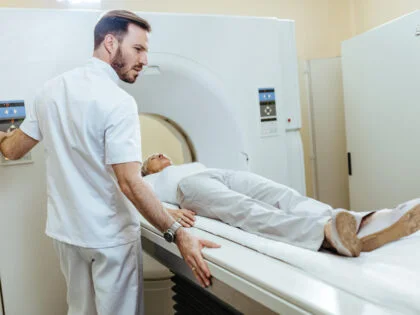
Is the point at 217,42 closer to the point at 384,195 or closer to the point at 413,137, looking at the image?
the point at 413,137

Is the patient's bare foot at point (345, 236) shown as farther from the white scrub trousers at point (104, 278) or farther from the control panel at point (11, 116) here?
the control panel at point (11, 116)

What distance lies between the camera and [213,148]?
223cm

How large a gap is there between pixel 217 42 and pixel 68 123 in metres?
1.11

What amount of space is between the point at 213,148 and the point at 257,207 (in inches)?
31.7

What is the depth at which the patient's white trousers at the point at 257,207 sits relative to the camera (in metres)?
1.27

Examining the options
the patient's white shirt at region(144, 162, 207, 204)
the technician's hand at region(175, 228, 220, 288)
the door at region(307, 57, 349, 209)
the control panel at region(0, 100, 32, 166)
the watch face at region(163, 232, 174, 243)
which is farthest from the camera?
the door at region(307, 57, 349, 209)

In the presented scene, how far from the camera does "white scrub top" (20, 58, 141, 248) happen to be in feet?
4.21

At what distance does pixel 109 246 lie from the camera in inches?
52.8

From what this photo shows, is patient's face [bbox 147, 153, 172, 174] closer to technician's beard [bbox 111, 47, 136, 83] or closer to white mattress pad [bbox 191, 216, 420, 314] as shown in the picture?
technician's beard [bbox 111, 47, 136, 83]

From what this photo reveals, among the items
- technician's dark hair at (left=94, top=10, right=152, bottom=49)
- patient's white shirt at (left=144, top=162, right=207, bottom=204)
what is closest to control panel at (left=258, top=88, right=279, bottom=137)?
patient's white shirt at (left=144, top=162, right=207, bottom=204)

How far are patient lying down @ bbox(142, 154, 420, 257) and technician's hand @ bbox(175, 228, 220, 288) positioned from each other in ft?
0.79

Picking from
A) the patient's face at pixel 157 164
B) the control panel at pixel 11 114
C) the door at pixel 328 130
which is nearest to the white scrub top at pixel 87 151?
the control panel at pixel 11 114

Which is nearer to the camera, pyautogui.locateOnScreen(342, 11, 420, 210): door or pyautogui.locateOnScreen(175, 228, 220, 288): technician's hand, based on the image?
pyautogui.locateOnScreen(175, 228, 220, 288): technician's hand

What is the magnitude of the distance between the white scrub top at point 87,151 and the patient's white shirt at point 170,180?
566 mm
